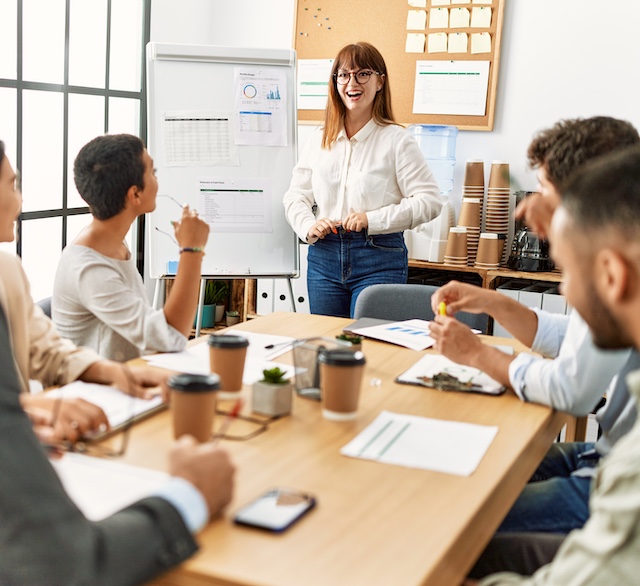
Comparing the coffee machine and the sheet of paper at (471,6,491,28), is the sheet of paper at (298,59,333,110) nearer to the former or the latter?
the sheet of paper at (471,6,491,28)

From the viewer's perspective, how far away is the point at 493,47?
13.9 feet

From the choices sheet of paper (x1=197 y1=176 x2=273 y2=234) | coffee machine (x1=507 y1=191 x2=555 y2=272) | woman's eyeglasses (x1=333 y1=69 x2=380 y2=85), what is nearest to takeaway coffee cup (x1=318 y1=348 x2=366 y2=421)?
woman's eyeglasses (x1=333 y1=69 x2=380 y2=85)

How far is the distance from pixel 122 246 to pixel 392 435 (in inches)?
41.2

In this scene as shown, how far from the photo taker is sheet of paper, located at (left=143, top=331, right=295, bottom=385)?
1.81m

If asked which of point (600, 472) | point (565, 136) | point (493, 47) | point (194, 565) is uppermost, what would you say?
point (493, 47)

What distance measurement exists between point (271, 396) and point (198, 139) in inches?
96.5

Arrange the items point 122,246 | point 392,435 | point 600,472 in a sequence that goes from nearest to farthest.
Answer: point 600,472 → point 392,435 → point 122,246

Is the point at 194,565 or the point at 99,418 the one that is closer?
the point at 194,565

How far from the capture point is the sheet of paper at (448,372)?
5.98 ft

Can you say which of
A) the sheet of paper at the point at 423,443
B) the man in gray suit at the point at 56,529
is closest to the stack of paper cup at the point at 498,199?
the sheet of paper at the point at 423,443

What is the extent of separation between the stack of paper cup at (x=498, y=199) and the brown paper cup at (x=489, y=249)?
0.10 meters

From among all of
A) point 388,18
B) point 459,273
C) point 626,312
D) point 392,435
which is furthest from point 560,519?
point 388,18

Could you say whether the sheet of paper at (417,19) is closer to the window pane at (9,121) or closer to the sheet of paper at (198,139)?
the sheet of paper at (198,139)

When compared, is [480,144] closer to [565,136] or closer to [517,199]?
[517,199]
